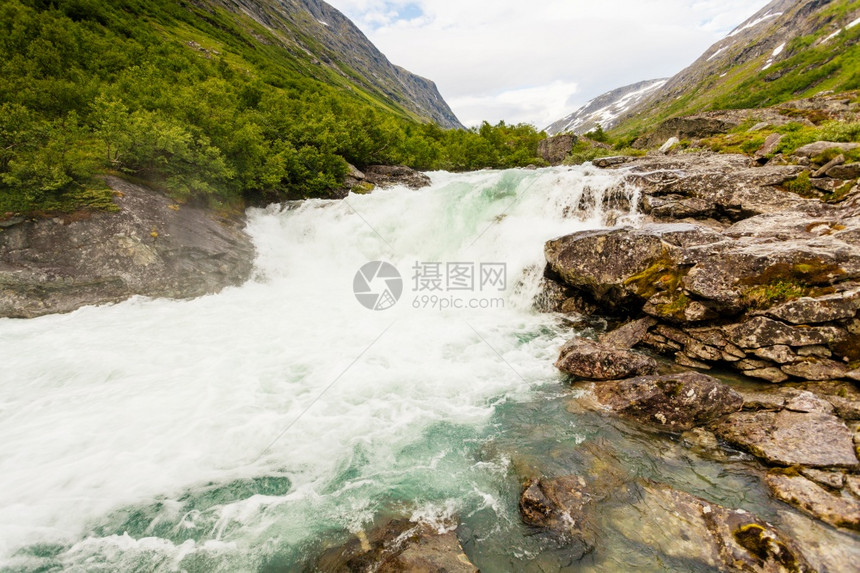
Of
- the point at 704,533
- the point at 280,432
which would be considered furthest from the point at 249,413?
the point at 704,533

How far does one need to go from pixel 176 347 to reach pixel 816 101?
94.2 m

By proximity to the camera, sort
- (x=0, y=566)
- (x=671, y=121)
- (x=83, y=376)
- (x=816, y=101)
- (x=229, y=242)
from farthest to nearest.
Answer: (x=816, y=101) < (x=671, y=121) < (x=229, y=242) < (x=83, y=376) < (x=0, y=566)

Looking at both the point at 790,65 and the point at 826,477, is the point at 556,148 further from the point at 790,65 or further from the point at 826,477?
the point at 790,65

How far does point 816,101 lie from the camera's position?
59250mm

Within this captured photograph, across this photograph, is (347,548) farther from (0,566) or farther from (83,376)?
(83,376)

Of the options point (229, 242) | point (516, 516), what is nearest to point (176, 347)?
point (229, 242)

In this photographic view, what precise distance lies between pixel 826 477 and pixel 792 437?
1.06 m

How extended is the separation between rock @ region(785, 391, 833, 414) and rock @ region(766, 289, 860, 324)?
95.8 inches

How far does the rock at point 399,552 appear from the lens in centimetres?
499

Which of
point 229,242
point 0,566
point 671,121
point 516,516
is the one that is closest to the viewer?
point 0,566

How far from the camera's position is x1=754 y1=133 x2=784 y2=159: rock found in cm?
2156

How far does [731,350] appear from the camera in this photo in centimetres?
1000

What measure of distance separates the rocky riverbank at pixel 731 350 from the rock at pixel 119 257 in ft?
51.7

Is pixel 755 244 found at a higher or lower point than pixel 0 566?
higher
